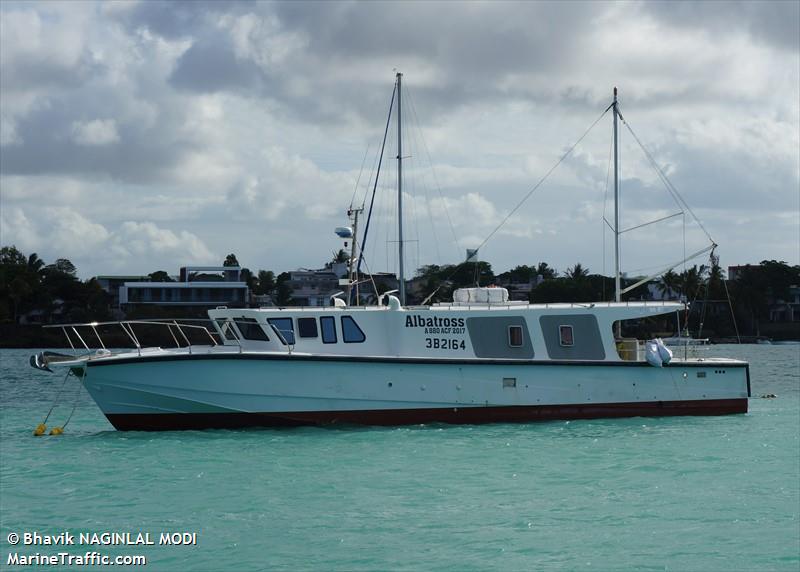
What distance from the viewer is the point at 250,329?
21703 mm

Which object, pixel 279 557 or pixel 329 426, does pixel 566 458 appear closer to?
pixel 329 426

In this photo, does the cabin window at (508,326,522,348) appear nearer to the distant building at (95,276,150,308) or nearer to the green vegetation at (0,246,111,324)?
the green vegetation at (0,246,111,324)

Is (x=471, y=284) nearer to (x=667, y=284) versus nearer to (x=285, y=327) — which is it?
(x=667, y=284)

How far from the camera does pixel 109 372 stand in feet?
66.9

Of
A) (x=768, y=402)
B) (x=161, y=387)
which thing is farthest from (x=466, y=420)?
(x=768, y=402)

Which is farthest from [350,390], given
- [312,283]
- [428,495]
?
[312,283]

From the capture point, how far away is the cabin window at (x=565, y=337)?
2292 centimetres

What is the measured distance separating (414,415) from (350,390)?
1663 millimetres

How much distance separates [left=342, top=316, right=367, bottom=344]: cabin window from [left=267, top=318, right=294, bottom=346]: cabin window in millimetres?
1205

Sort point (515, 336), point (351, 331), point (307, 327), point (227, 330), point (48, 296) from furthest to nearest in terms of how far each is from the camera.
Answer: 1. point (48, 296)
2. point (515, 336)
3. point (227, 330)
4. point (351, 331)
5. point (307, 327)

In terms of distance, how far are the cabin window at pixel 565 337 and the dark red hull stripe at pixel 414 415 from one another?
152 centimetres

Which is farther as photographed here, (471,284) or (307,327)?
(471,284)

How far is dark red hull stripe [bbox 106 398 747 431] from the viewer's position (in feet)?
68.3

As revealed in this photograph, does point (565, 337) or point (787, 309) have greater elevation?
point (787, 309)
